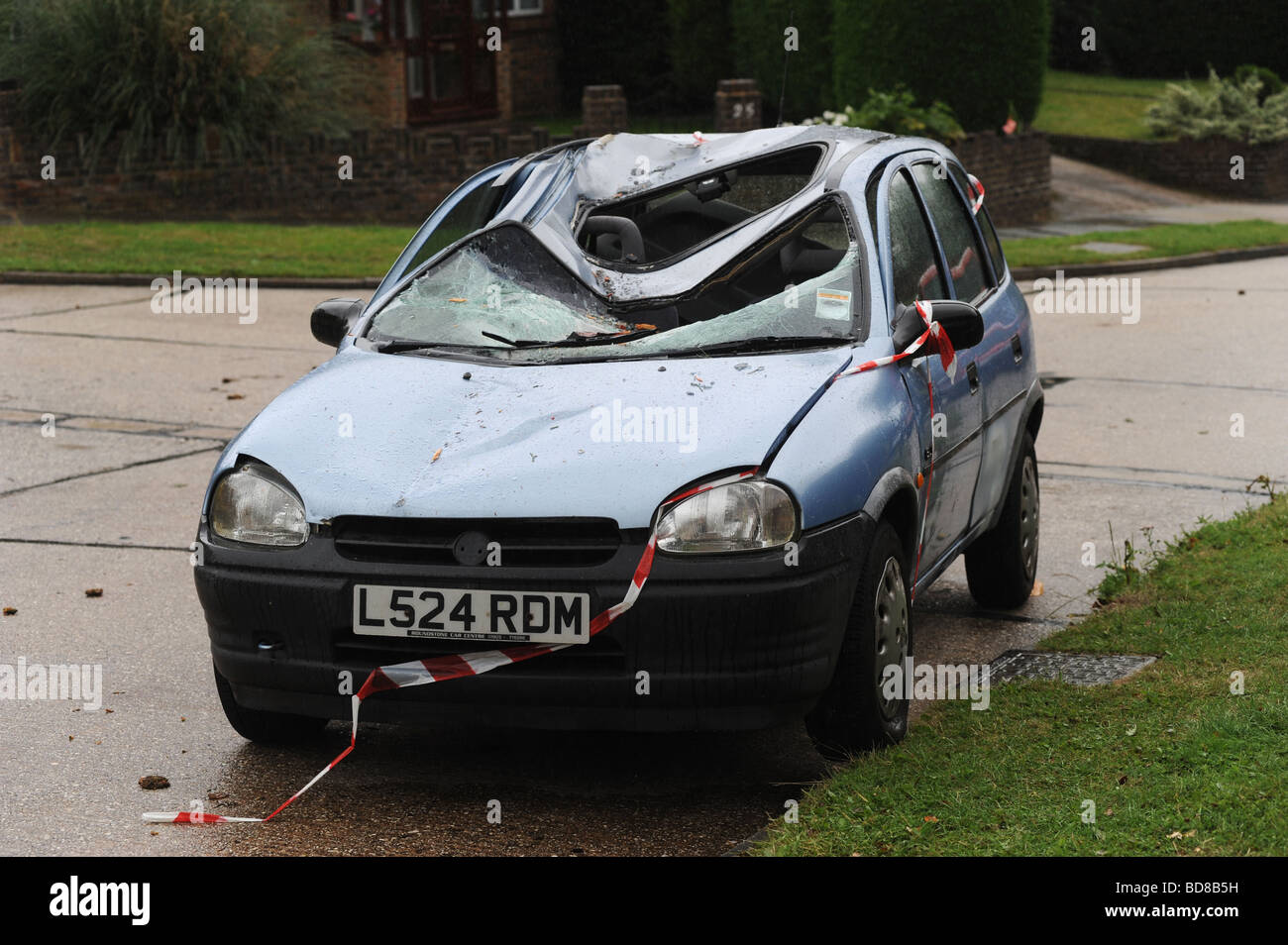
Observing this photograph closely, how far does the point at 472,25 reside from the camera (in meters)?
29.6

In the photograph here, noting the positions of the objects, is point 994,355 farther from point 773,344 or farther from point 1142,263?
point 1142,263

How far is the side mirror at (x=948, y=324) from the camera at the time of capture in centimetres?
519

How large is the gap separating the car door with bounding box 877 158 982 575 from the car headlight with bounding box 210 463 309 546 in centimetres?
180

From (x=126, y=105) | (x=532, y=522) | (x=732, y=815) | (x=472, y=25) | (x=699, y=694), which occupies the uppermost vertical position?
(x=472, y=25)

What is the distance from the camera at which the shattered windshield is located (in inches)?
207

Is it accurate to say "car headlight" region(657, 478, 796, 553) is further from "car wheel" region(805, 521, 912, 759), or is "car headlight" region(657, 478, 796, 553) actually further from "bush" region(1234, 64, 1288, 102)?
→ "bush" region(1234, 64, 1288, 102)

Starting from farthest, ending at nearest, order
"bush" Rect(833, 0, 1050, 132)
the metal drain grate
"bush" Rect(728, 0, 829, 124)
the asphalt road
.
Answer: "bush" Rect(728, 0, 829, 124) → "bush" Rect(833, 0, 1050, 132) → the metal drain grate → the asphalt road

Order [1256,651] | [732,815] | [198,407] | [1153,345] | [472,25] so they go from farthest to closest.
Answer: [472,25]
[1153,345]
[198,407]
[1256,651]
[732,815]

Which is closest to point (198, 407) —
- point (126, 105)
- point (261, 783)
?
point (261, 783)

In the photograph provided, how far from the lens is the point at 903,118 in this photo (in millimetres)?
21297

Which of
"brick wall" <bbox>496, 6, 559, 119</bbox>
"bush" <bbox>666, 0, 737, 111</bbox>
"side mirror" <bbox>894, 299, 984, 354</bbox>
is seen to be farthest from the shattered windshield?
"brick wall" <bbox>496, 6, 559, 119</bbox>

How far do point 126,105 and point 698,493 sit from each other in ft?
59.5

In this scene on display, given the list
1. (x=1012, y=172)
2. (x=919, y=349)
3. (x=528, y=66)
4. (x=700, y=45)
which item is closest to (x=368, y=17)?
(x=528, y=66)
